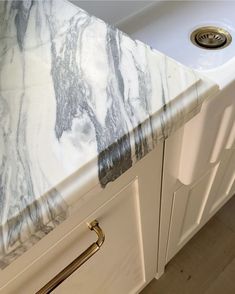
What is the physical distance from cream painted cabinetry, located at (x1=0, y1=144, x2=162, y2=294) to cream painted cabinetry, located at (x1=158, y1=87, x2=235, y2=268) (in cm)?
4

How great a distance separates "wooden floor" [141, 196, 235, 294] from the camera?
1.12 meters

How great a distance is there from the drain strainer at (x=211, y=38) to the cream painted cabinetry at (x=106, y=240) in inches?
16.1

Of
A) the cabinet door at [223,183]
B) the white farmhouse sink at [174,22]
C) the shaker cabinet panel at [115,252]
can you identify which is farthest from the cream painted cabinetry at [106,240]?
the white farmhouse sink at [174,22]

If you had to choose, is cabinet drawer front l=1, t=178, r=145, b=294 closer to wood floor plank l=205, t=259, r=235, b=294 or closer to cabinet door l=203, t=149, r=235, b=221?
cabinet door l=203, t=149, r=235, b=221

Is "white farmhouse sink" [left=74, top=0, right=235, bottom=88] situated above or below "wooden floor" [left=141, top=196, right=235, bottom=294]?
above

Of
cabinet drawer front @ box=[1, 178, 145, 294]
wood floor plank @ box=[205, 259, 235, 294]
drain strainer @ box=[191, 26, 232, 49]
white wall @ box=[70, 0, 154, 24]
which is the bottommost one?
wood floor plank @ box=[205, 259, 235, 294]

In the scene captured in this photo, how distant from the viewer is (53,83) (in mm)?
467

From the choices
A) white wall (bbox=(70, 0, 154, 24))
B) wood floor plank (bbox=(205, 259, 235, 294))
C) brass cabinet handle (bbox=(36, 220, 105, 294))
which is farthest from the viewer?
wood floor plank (bbox=(205, 259, 235, 294))

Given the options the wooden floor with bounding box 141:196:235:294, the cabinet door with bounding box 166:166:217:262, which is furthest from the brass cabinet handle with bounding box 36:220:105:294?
the wooden floor with bounding box 141:196:235:294

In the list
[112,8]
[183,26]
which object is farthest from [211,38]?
[112,8]

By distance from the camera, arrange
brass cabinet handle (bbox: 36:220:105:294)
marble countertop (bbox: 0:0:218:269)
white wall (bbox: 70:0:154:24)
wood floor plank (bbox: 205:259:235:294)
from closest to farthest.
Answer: marble countertop (bbox: 0:0:218:269)
brass cabinet handle (bbox: 36:220:105:294)
white wall (bbox: 70:0:154:24)
wood floor plank (bbox: 205:259:235:294)

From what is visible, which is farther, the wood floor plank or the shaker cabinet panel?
the wood floor plank

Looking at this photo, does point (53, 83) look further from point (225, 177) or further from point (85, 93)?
point (225, 177)

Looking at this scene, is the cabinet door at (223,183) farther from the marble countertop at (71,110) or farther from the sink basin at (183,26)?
the marble countertop at (71,110)
